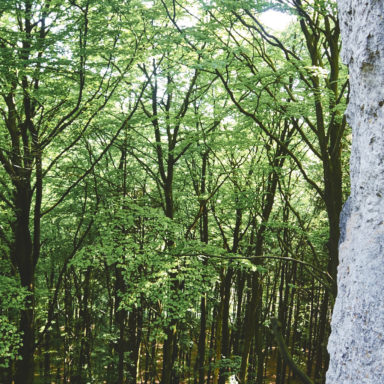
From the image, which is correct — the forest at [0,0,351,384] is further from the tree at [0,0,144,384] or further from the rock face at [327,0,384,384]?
the rock face at [327,0,384,384]

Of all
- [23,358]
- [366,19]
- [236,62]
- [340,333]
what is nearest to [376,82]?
[366,19]

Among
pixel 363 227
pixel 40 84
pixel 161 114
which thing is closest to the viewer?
pixel 363 227

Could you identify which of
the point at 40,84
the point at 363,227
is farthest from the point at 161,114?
the point at 363,227

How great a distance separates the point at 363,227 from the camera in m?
1.15

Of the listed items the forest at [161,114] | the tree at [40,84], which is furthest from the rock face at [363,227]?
the tree at [40,84]

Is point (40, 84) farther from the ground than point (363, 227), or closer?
farther from the ground

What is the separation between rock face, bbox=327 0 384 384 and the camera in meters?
1.01

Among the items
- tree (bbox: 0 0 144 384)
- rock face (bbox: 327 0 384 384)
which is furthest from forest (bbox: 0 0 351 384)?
rock face (bbox: 327 0 384 384)

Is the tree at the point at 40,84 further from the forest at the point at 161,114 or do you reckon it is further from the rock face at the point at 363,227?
the rock face at the point at 363,227

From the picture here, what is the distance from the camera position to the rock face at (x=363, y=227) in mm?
1012

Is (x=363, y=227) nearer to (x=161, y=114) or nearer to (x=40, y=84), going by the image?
(x=161, y=114)

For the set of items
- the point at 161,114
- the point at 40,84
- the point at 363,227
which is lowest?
the point at 363,227

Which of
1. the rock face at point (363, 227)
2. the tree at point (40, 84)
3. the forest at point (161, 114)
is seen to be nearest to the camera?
the rock face at point (363, 227)

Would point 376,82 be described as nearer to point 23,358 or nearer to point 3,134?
point 23,358
